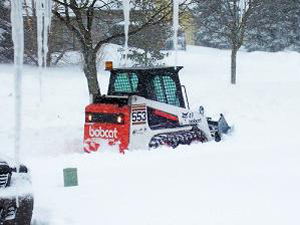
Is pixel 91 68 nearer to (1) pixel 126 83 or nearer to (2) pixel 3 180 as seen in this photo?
(1) pixel 126 83

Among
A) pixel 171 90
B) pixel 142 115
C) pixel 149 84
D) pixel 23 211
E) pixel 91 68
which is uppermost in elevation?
pixel 91 68

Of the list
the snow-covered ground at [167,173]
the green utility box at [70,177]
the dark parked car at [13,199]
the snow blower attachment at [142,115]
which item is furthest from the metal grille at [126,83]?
the dark parked car at [13,199]

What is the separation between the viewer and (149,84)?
37.1 ft

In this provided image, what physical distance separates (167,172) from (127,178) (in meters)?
0.74

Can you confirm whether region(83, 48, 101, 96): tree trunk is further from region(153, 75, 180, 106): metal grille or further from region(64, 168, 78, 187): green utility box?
region(64, 168, 78, 187): green utility box

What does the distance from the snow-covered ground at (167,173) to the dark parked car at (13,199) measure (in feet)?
2.25

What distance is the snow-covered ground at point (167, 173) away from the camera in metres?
6.11

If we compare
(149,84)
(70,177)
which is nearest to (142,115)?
(149,84)

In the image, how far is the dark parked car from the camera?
16.6 ft

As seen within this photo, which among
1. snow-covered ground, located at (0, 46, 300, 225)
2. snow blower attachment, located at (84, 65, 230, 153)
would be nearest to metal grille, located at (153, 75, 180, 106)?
snow blower attachment, located at (84, 65, 230, 153)

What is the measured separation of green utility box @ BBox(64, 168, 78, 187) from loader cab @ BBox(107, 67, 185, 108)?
4.12m

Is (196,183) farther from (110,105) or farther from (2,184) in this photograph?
(110,105)

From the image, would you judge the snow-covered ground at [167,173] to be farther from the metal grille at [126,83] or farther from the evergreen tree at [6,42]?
the evergreen tree at [6,42]

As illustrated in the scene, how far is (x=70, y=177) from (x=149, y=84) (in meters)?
4.36
